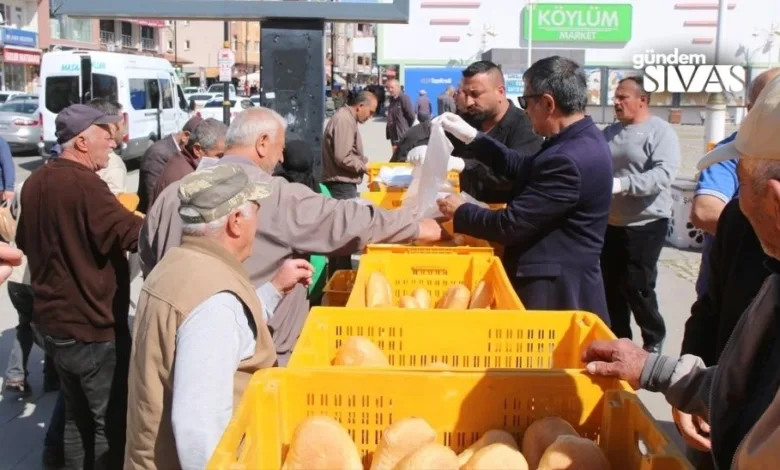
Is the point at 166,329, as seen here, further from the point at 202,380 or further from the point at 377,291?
the point at 377,291

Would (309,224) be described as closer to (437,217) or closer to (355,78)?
(437,217)

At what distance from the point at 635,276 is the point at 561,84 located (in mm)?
2643

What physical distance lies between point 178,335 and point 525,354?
1165 millimetres

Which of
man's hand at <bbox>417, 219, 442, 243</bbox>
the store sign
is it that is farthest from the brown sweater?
the store sign

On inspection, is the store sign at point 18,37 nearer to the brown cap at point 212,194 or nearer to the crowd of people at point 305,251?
the crowd of people at point 305,251

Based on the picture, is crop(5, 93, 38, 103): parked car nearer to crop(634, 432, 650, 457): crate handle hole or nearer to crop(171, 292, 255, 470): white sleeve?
crop(171, 292, 255, 470): white sleeve

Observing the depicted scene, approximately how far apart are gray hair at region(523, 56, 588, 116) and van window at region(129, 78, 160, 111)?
700 inches

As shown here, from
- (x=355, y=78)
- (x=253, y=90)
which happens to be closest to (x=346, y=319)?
(x=253, y=90)

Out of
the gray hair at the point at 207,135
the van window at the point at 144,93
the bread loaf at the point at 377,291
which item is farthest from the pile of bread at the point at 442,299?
the van window at the point at 144,93

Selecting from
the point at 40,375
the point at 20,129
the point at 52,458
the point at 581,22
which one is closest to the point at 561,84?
the point at 52,458

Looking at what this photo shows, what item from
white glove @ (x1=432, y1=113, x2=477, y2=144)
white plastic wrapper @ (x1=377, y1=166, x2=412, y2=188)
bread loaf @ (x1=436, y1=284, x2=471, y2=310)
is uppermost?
white glove @ (x1=432, y1=113, x2=477, y2=144)

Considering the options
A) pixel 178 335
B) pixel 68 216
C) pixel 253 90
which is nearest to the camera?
pixel 178 335

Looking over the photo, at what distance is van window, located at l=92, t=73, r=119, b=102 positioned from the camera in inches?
766

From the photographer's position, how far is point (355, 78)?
8794 cm
